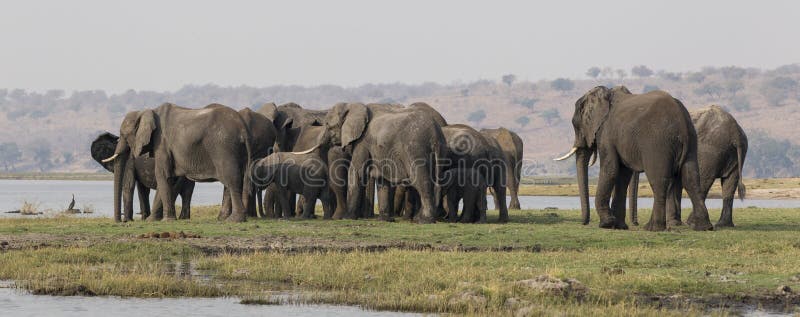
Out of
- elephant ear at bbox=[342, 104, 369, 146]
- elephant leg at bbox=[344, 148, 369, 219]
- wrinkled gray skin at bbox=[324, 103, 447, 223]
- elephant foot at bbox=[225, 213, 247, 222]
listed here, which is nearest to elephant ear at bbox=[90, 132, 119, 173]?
elephant foot at bbox=[225, 213, 247, 222]

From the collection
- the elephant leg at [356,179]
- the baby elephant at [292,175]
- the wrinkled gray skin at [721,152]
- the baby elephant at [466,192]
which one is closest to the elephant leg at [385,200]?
the elephant leg at [356,179]

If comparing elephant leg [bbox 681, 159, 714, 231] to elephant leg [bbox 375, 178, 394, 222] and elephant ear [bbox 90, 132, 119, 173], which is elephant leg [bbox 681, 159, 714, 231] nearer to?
elephant leg [bbox 375, 178, 394, 222]

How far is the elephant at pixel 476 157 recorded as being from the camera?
99.9ft

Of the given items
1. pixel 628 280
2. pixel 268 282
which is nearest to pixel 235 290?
pixel 268 282

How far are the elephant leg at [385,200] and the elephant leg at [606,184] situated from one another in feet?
17.7

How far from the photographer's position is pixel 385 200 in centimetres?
2964

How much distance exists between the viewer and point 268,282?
19062 mm

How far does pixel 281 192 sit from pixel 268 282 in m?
11.6

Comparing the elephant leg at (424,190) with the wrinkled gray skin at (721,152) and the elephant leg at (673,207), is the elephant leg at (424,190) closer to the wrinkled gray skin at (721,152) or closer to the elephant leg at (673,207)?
the elephant leg at (673,207)

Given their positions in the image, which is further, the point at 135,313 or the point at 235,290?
the point at 235,290

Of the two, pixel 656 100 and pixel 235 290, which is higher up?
pixel 656 100

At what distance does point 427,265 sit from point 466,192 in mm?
10002

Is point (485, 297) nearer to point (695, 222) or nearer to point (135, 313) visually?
point (135, 313)

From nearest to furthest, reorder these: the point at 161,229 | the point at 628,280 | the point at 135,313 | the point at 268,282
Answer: the point at 135,313
the point at 628,280
the point at 268,282
the point at 161,229
